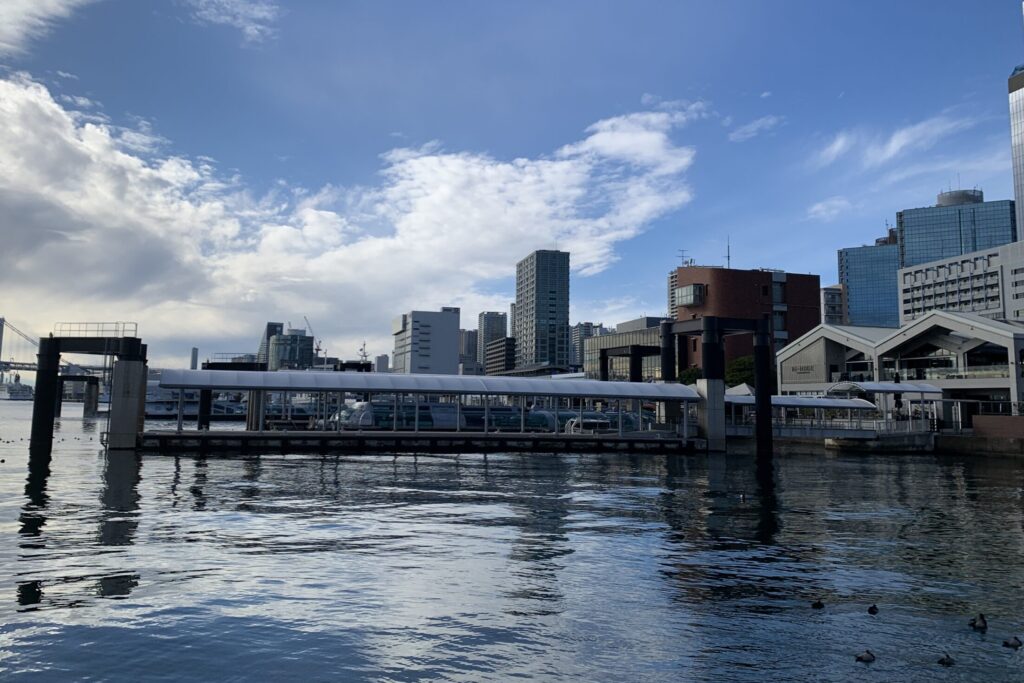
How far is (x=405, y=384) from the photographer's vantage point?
64.3m

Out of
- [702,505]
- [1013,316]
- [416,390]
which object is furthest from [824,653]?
[1013,316]

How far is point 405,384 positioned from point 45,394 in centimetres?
2678

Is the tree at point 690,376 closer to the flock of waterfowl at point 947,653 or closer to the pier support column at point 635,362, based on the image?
the pier support column at point 635,362

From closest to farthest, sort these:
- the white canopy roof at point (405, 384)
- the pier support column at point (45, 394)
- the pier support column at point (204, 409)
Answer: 1. the pier support column at point (45, 394)
2. the white canopy roof at point (405, 384)
3. the pier support column at point (204, 409)

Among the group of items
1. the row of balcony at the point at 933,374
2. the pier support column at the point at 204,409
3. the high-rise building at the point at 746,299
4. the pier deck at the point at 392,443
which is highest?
the high-rise building at the point at 746,299

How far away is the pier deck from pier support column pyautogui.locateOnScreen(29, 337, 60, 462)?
639 cm

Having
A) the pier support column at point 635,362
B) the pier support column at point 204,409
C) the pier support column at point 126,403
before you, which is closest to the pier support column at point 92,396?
the pier support column at point 204,409

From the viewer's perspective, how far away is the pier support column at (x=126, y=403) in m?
51.6

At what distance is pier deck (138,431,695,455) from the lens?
187 ft

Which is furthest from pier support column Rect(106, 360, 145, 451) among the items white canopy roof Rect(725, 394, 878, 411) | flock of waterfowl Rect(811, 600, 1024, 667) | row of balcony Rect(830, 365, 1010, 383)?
row of balcony Rect(830, 365, 1010, 383)

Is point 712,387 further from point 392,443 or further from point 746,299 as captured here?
point 746,299

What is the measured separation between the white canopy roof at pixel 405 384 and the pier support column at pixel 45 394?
23.6 ft

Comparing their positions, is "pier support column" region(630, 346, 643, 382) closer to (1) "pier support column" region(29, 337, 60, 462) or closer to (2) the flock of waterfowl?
(1) "pier support column" region(29, 337, 60, 462)

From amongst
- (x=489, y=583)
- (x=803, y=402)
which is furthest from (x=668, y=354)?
(x=489, y=583)
